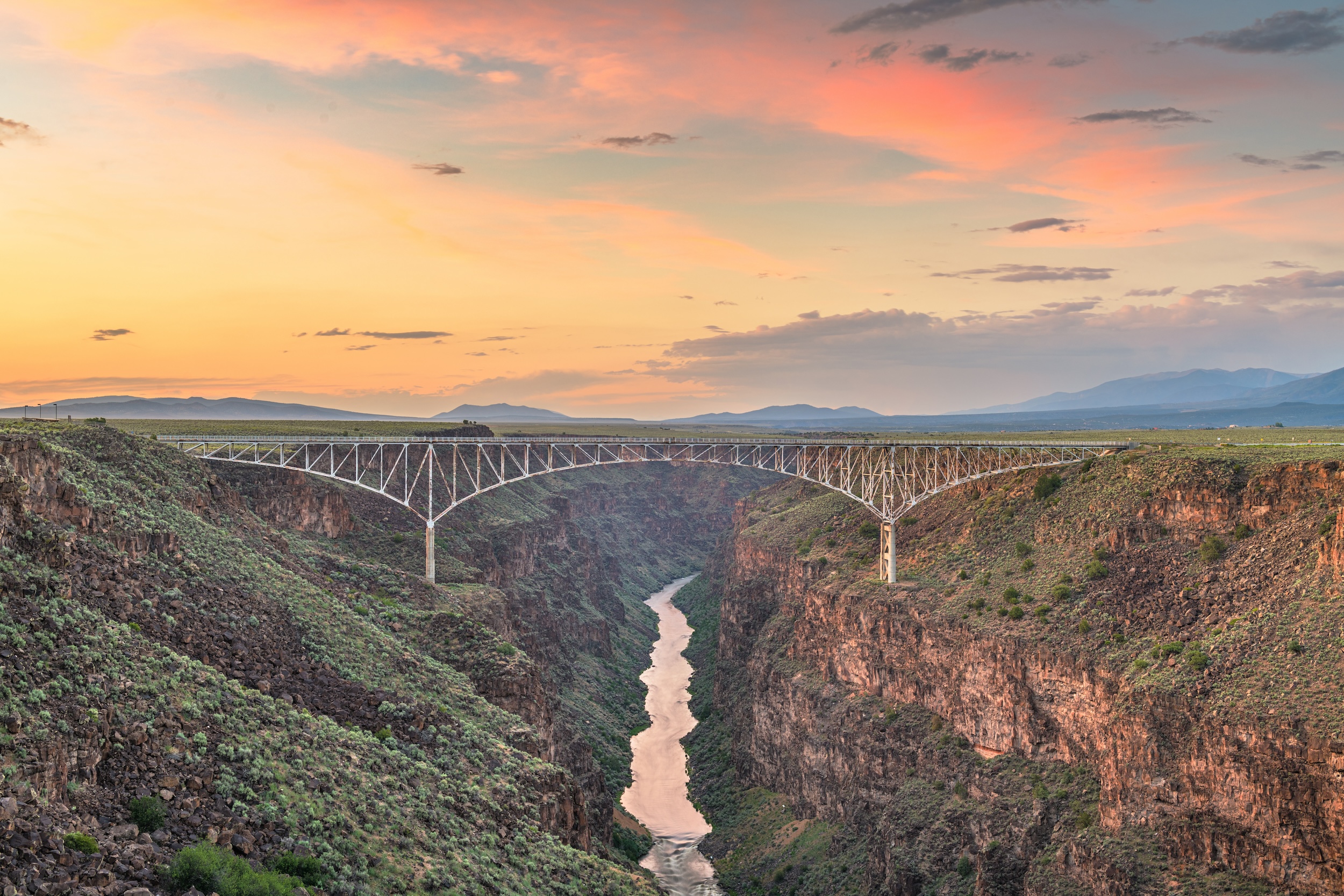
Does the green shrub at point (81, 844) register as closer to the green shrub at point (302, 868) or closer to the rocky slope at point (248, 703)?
the rocky slope at point (248, 703)

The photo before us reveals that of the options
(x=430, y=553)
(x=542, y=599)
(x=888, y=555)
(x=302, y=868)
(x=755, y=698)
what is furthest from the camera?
(x=542, y=599)

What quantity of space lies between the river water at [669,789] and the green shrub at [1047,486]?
4052cm

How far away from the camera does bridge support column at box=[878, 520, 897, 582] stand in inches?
3105

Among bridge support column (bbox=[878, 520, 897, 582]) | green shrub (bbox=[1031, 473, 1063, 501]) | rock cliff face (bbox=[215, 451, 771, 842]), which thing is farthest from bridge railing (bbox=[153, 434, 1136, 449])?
bridge support column (bbox=[878, 520, 897, 582])

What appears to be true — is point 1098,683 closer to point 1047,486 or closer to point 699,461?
point 1047,486

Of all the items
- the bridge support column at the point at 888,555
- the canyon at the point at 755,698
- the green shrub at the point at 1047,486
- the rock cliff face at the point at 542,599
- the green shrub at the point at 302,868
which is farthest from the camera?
the bridge support column at the point at 888,555

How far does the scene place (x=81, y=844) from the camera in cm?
2333

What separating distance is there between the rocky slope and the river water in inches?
340

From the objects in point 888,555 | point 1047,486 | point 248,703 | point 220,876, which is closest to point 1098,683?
point 1047,486

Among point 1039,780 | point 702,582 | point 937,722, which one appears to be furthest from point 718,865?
point 702,582

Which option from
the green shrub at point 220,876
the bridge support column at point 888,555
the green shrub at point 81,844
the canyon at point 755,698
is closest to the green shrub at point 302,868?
the canyon at point 755,698

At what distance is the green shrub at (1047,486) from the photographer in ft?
256

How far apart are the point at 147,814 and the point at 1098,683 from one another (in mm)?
49556

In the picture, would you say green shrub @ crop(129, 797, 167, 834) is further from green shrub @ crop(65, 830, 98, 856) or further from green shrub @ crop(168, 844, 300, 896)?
green shrub @ crop(65, 830, 98, 856)
